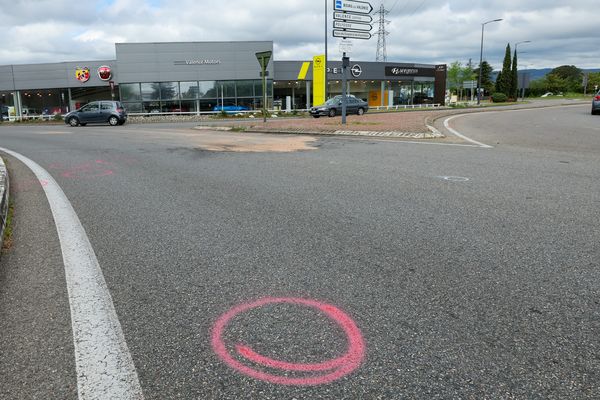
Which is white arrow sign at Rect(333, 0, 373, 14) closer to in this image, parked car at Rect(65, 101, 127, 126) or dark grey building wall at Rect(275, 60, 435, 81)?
parked car at Rect(65, 101, 127, 126)

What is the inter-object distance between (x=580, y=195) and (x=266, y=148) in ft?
28.0

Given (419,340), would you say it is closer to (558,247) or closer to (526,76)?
(558,247)

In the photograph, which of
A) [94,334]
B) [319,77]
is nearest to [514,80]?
[319,77]

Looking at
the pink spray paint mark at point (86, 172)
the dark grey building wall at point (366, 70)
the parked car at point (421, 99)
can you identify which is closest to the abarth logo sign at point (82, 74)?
the dark grey building wall at point (366, 70)

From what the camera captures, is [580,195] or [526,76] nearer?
[580,195]

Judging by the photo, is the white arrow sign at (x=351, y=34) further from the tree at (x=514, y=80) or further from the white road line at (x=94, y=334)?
the tree at (x=514, y=80)

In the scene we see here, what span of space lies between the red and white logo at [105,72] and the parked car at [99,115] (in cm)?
1955

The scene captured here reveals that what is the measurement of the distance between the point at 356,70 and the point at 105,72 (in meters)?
26.9

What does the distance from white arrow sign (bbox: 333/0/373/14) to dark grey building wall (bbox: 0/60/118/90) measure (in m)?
35.3

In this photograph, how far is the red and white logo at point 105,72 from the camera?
1901 inches

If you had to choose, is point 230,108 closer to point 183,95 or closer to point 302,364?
point 183,95

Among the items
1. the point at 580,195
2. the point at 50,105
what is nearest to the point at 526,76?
the point at 50,105

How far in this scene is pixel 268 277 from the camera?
147 inches

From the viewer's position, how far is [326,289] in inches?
138
